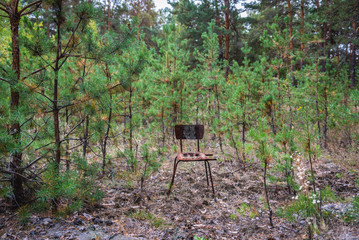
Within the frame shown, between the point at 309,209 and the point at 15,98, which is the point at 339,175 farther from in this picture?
the point at 15,98

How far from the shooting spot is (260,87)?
225 inches

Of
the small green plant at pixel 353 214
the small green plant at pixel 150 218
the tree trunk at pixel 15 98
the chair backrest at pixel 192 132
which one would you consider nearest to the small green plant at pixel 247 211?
the small green plant at pixel 353 214

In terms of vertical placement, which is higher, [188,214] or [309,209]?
[309,209]

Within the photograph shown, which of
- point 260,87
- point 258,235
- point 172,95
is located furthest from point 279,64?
point 258,235

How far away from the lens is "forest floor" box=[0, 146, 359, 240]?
2.42m

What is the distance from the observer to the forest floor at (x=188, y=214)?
2.42 meters

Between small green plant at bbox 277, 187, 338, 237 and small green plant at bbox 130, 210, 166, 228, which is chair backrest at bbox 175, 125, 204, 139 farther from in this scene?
small green plant at bbox 277, 187, 338, 237

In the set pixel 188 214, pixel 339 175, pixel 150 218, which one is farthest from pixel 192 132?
pixel 339 175

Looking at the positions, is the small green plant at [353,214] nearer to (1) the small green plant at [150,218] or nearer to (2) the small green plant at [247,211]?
(2) the small green plant at [247,211]

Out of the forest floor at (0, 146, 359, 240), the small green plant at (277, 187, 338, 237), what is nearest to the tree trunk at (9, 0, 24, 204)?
the forest floor at (0, 146, 359, 240)

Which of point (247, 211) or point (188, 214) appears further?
point (247, 211)

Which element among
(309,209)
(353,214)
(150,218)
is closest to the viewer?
(353,214)

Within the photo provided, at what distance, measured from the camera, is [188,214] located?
3162 mm

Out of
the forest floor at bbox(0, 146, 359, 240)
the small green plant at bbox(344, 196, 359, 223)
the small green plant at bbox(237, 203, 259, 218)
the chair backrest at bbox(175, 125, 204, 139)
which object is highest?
the chair backrest at bbox(175, 125, 204, 139)
